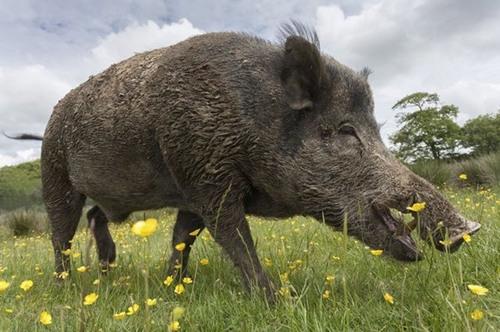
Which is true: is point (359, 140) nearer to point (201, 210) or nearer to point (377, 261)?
point (377, 261)

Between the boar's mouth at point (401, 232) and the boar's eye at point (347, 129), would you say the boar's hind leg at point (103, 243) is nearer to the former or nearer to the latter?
the boar's eye at point (347, 129)

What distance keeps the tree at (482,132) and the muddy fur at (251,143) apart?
45542mm

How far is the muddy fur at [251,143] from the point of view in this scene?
9.81ft

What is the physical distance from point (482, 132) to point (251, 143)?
49133 millimetres

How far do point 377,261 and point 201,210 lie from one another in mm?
1369

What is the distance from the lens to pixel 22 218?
1455 cm

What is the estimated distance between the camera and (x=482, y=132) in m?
46.4

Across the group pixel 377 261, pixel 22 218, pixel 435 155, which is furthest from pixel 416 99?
pixel 377 261

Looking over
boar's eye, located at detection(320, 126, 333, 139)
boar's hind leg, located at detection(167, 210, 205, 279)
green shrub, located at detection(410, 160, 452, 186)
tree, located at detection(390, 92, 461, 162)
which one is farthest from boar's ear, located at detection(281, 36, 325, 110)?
tree, located at detection(390, 92, 461, 162)

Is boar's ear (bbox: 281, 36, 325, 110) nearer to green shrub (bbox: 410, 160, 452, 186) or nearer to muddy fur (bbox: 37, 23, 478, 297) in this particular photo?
muddy fur (bbox: 37, 23, 478, 297)

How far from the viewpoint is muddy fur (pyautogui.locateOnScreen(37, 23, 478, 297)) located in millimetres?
2990

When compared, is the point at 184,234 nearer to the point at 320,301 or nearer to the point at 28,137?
the point at 320,301

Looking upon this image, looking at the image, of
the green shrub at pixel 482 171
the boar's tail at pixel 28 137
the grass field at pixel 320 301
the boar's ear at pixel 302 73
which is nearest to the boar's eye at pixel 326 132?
the boar's ear at pixel 302 73

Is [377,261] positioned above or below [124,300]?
above
